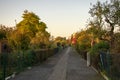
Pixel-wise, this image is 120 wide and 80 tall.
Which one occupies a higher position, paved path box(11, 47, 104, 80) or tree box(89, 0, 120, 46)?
tree box(89, 0, 120, 46)

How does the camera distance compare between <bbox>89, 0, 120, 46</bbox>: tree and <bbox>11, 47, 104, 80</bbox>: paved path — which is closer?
<bbox>11, 47, 104, 80</bbox>: paved path

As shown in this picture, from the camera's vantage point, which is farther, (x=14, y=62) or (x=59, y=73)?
(x=59, y=73)

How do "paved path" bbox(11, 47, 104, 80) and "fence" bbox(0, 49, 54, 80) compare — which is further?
"paved path" bbox(11, 47, 104, 80)

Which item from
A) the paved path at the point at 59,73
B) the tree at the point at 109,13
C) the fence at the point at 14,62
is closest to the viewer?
the fence at the point at 14,62

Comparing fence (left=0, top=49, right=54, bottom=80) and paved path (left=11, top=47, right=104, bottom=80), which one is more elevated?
fence (left=0, top=49, right=54, bottom=80)

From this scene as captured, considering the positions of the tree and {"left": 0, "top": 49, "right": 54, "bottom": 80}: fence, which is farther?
the tree

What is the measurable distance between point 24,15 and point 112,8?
36795mm

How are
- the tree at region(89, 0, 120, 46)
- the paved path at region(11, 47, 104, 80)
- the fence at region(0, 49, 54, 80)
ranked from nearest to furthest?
the fence at region(0, 49, 54, 80), the paved path at region(11, 47, 104, 80), the tree at region(89, 0, 120, 46)

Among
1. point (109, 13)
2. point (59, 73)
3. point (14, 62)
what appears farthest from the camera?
point (109, 13)

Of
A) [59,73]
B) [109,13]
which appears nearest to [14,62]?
[59,73]

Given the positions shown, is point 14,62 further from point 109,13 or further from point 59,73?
point 109,13

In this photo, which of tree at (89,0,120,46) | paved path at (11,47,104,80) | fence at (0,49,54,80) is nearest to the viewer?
fence at (0,49,54,80)

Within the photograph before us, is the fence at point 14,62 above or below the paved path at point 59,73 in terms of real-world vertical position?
above

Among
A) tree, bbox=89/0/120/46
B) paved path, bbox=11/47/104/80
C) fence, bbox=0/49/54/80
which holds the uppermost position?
tree, bbox=89/0/120/46
